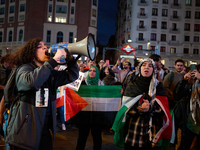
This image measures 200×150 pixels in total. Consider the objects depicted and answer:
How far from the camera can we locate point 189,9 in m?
47.1

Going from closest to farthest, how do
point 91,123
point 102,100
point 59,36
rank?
point 91,123 → point 102,100 → point 59,36

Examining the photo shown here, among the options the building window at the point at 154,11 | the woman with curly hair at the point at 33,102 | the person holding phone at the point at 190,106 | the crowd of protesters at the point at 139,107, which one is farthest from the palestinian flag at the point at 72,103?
the building window at the point at 154,11

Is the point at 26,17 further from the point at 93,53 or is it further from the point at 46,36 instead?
the point at 93,53

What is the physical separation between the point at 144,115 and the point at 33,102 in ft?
5.57

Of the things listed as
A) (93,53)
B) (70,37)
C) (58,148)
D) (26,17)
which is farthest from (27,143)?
(26,17)

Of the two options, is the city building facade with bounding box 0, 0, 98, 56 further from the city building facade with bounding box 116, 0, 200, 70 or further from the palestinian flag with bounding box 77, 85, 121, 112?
the palestinian flag with bounding box 77, 85, 121, 112

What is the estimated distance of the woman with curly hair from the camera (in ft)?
6.70

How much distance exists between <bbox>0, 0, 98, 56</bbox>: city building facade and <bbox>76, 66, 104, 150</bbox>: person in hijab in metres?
39.6

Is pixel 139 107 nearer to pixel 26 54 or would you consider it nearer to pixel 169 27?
pixel 26 54

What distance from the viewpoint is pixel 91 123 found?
4.04 metres

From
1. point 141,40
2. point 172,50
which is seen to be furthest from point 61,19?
point 172,50

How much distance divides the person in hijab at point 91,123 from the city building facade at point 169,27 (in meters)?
43.0

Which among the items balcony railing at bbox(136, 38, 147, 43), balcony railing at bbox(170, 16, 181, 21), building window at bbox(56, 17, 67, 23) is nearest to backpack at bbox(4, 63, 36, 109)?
building window at bbox(56, 17, 67, 23)

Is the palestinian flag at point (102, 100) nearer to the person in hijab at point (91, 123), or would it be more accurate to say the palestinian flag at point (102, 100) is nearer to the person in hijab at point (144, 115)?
the person in hijab at point (91, 123)
